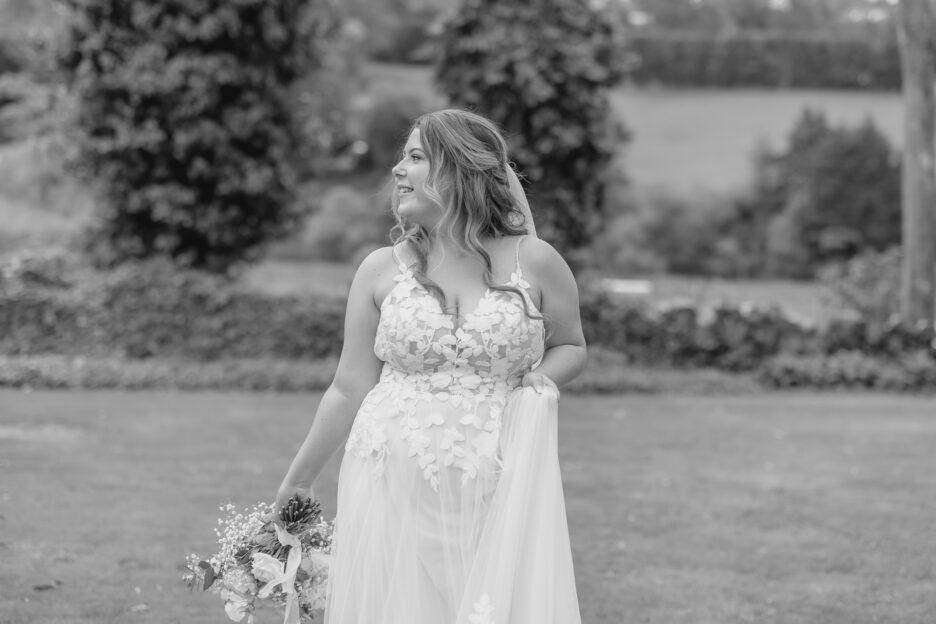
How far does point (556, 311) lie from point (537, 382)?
0.30 m

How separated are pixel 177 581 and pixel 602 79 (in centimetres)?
1018

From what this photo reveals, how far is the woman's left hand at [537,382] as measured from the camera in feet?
12.2

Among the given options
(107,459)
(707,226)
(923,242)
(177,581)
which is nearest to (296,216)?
(107,459)

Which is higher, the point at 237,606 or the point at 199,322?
the point at 237,606

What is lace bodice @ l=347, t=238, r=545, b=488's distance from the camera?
369cm

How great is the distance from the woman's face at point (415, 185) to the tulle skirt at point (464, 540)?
0.66 meters

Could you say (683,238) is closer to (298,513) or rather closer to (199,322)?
(199,322)

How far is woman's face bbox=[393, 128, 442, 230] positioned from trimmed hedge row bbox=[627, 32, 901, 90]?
45.6m

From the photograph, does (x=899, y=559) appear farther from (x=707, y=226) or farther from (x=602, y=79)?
(x=707, y=226)

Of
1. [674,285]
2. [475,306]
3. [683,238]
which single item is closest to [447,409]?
[475,306]

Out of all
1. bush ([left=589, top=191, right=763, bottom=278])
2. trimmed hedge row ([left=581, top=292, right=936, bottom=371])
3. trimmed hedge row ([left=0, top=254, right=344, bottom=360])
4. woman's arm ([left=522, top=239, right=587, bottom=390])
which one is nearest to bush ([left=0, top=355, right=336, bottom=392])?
trimmed hedge row ([left=0, top=254, right=344, bottom=360])

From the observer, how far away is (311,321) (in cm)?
1448

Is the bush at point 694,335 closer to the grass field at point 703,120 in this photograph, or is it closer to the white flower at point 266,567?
the white flower at point 266,567

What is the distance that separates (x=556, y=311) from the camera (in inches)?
154
